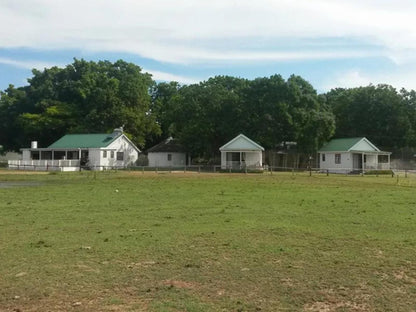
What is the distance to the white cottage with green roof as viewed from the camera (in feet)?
190

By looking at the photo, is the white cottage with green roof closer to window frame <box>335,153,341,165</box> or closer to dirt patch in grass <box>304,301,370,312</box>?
window frame <box>335,153,341,165</box>

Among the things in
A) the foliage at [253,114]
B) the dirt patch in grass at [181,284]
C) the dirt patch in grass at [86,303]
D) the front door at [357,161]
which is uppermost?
the foliage at [253,114]

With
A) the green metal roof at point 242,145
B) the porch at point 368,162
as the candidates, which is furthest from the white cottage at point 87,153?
the porch at point 368,162

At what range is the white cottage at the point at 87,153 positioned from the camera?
5712cm

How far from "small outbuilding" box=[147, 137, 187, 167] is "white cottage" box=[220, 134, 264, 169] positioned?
909 cm

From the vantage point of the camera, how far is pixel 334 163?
59531 mm

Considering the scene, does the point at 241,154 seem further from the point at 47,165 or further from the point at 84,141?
the point at 47,165

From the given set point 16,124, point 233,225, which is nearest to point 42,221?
point 233,225

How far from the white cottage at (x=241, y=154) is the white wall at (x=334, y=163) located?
331 inches

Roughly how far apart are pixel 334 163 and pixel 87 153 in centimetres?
3018

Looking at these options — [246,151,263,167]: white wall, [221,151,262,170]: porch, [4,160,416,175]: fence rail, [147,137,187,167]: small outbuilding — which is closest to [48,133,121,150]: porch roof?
[4,160,416,175]: fence rail

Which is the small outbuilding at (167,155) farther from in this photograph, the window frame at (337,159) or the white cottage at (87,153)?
the window frame at (337,159)

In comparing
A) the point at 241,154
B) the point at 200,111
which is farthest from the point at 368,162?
the point at 200,111

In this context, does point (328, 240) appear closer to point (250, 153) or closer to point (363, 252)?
point (363, 252)
